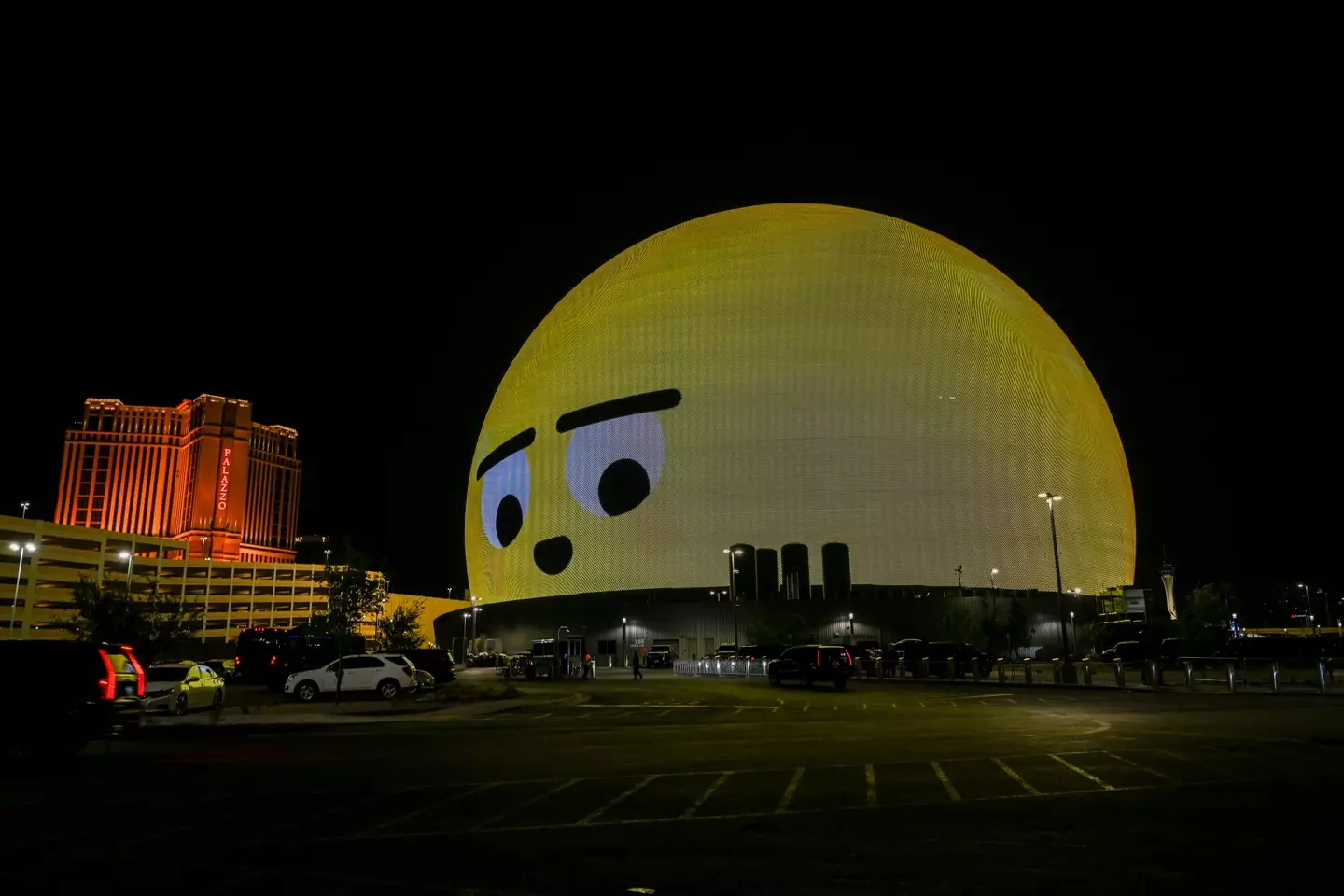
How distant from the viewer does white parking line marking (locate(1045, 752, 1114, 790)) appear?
35.5ft

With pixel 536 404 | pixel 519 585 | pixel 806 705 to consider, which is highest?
pixel 536 404

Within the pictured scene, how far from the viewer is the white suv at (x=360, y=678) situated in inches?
1193

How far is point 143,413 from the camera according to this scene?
577 feet

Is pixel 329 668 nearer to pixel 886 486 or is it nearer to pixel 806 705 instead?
pixel 806 705

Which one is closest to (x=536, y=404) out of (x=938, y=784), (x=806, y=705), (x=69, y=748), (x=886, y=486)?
(x=886, y=486)

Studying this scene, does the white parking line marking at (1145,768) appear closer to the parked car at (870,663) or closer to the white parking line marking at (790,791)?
the white parking line marking at (790,791)

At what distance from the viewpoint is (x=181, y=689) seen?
24984 mm

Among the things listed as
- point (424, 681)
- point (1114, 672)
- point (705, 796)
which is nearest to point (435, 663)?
point (424, 681)

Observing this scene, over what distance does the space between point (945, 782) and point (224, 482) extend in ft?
588

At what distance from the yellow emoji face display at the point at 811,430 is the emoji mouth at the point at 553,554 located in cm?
15

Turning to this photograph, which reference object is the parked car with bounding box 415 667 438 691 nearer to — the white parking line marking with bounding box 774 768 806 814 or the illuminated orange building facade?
the white parking line marking with bounding box 774 768 806 814

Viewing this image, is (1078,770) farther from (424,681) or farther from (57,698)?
(424,681)

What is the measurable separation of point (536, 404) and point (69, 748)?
206 ft

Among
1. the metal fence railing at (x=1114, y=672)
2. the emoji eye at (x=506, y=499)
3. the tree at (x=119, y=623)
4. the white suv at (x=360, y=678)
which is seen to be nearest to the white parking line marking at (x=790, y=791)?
the white suv at (x=360, y=678)
